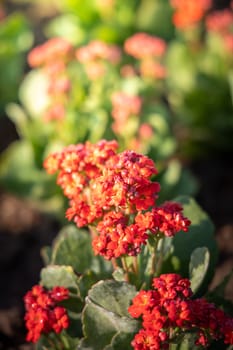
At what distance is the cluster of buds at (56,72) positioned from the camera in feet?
10.2

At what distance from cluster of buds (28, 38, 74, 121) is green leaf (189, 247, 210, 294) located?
56.5 inches

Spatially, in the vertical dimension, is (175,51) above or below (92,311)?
above

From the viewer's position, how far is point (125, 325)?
1.79m

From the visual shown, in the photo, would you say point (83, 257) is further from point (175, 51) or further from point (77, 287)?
point (175, 51)

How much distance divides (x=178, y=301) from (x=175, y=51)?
267 centimetres

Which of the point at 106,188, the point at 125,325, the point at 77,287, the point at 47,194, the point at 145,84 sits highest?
the point at 145,84

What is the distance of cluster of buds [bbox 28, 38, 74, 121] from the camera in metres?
3.10

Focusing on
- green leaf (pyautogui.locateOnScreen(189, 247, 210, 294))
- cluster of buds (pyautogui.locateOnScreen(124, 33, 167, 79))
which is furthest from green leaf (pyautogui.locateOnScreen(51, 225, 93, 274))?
cluster of buds (pyautogui.locateOnScreen(124, 33, 167, 79))

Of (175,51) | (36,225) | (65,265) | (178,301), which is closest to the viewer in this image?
(178,301)

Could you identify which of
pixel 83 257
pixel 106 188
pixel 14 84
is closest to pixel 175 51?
pixel 14 84

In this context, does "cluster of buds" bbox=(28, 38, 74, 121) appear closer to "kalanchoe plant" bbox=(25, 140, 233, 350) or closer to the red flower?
the red flower

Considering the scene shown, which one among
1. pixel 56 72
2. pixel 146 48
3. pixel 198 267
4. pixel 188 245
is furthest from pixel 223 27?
pixel 198 267

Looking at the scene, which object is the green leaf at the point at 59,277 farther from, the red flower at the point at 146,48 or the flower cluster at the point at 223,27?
the flower cluster at the point at 223,27

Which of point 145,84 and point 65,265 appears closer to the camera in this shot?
point 65,265
